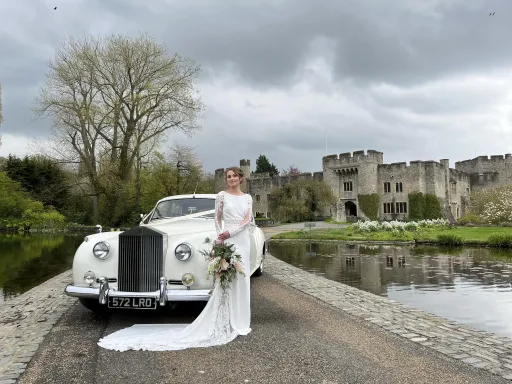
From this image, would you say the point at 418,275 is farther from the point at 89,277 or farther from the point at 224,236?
the point at 89,277

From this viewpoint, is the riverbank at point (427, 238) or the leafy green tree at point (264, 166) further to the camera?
the leafy green tree at point (264, 166)

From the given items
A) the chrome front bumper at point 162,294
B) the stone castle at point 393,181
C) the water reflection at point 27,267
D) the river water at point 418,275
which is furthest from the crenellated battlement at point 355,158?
the chrome front bumper at point 162,294

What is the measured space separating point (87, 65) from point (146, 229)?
30290 millimetres

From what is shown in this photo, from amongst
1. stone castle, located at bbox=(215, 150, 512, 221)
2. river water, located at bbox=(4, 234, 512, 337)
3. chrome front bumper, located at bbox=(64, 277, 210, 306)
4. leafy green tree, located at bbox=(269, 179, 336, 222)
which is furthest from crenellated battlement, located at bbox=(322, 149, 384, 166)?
chrome front bumper, located at bbox=(64, 277, 210, 306)

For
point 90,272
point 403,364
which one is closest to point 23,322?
point 90,272

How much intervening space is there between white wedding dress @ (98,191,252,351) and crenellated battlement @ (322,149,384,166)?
152 ft

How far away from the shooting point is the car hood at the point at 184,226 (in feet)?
22.7

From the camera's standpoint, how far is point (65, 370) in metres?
4.36

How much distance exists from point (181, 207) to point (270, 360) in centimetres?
475

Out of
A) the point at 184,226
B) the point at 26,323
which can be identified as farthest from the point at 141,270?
the point at 26,323

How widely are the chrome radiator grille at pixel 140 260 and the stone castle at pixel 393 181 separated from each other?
151 feet

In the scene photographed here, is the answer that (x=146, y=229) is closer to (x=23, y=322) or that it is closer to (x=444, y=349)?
(x=23, y=322)

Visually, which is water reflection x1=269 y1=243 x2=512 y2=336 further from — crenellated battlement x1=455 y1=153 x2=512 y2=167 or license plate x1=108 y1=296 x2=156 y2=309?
crenellated battlement x1=455 y1=153 x2=512 y2=167

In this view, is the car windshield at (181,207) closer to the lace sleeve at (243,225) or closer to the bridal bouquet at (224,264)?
the lace sleeve at (243,225)
